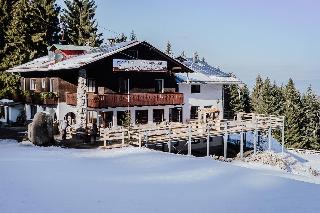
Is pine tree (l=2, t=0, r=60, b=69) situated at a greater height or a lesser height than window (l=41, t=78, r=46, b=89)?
greater

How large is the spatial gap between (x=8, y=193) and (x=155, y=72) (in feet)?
84.4

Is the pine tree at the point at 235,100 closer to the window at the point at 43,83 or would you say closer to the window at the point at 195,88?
the window at the point at 195,88

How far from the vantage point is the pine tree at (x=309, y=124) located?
6944 cm

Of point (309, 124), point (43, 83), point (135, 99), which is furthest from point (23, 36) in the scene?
point (309, 124)

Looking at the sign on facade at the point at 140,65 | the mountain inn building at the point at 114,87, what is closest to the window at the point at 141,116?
the mountain inn building at the point at 114,87

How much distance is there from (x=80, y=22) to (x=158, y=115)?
36760mm

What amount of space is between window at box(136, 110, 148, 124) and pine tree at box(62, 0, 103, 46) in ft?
107

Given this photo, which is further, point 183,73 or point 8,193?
point 183,73

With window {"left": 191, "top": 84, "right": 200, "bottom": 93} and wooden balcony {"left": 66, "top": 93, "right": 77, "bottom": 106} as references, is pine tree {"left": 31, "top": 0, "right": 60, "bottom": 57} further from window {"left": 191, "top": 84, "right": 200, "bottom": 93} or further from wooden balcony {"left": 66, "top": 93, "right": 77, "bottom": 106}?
window {"left": 191, "top": 84, "right": 200, "bottom": 93}

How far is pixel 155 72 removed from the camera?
38031 mm

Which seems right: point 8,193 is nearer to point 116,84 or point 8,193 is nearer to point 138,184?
point 138,184

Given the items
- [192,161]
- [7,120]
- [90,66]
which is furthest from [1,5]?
[192,161]

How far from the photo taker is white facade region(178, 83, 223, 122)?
41.0 m

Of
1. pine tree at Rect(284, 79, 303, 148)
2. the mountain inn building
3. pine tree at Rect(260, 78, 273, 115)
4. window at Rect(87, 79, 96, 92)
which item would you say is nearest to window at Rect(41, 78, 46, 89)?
the mountain inn building
